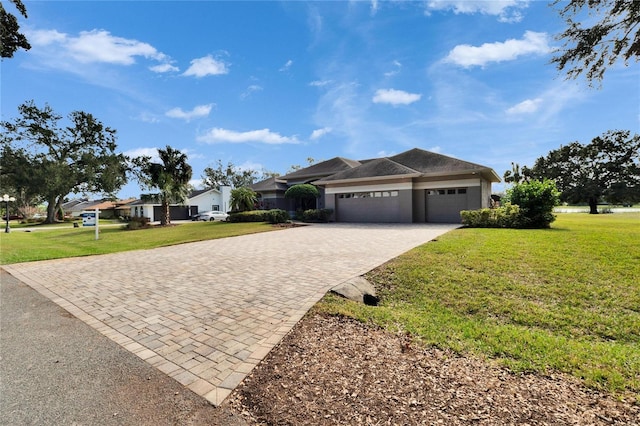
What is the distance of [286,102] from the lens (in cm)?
1992

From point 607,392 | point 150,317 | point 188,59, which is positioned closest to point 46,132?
point 188,59

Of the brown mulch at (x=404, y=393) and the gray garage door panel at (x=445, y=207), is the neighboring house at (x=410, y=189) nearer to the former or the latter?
the gray garage door panel at (x=445, y=207)

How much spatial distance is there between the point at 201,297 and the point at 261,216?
1845 centimetres

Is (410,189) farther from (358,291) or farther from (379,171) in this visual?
(358,291)

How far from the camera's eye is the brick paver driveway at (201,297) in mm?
3125

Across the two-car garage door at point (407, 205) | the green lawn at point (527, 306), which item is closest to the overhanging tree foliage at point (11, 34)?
the green lawn at point (527, 306)

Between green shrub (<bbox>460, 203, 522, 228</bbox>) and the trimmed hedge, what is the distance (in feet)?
41.5

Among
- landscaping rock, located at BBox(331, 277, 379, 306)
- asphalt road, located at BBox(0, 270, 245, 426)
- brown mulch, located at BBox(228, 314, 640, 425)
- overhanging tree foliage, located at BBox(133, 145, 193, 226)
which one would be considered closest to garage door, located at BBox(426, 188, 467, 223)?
landscaping rock, located at BBox(331, 277, 379, 306)

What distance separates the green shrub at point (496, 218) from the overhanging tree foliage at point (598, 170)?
36.1m

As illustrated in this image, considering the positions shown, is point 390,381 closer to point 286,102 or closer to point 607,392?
point 607,392

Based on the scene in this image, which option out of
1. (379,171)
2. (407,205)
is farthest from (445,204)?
(379,171)

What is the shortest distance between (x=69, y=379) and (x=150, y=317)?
1.55 m

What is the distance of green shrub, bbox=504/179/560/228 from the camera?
13.0 metres

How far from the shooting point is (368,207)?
2159 centimetres
